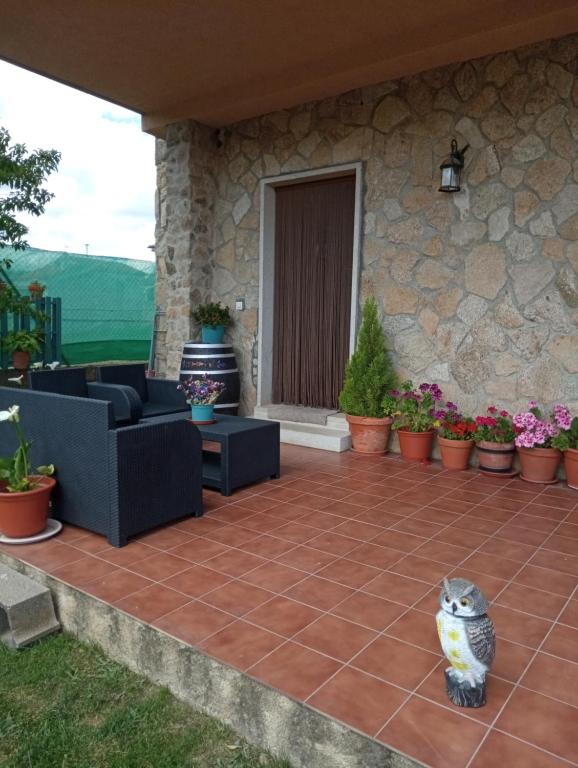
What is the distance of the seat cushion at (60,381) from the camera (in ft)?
12.3

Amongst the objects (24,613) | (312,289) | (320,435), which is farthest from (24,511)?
(312,289)

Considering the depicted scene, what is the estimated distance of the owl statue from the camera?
1531mm

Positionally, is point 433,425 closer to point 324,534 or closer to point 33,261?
point 324,534

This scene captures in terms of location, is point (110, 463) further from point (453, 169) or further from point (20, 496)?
point (453, 169)

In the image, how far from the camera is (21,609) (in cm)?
215

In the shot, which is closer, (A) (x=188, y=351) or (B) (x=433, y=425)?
(B) (x=433, y=425)

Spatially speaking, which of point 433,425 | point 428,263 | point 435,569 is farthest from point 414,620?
point 428,263

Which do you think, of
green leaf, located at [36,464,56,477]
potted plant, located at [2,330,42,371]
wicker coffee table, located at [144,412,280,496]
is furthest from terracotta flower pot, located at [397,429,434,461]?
potted plant, located at [2,330,42,371]

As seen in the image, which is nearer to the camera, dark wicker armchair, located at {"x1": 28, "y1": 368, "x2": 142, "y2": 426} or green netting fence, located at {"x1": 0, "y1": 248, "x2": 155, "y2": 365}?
dark wicker armchair, located at {"x1": 28, "y1": 368, "x2": 142, "y2": 426}

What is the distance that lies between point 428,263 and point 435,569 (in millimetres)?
2665

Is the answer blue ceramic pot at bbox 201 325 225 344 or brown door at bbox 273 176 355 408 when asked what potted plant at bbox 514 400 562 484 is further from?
blue ceramic pot at bbox 201 325 225 344

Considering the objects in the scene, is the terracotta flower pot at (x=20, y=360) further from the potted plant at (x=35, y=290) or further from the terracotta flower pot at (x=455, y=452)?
the terracotta flower pot at (x=455, y=452)

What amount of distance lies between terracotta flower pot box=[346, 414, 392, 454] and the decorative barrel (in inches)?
49.3

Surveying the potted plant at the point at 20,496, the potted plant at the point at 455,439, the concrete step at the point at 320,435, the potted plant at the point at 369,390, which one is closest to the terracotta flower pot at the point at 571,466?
the potted plant at the point at 455,439
